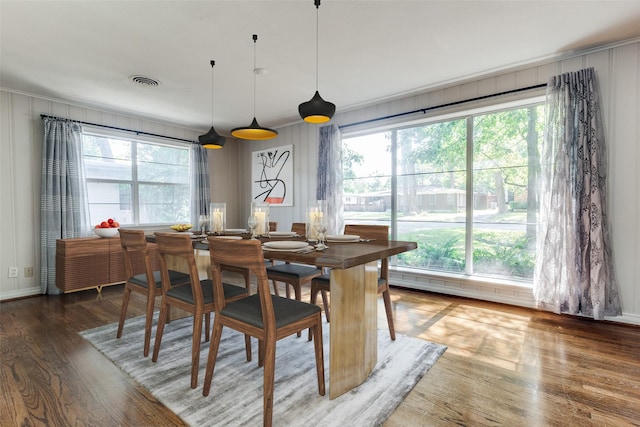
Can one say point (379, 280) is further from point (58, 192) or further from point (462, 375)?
point (58, 192)

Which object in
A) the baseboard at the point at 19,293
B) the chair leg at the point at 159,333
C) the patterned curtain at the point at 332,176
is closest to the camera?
the chair leg at the point at 159,333

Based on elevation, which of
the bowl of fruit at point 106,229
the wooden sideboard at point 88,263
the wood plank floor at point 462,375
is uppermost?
the bowl of fruit at point 106,229

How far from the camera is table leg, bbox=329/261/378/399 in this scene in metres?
1.65

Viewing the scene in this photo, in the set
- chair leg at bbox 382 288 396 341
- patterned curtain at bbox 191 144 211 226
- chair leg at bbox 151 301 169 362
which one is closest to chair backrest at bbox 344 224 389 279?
chair leg at bbox 382 288 396 341

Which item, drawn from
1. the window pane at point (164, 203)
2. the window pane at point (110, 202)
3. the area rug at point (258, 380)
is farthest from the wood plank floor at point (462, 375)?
the window pane at point (164, 203)

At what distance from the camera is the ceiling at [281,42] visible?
7.14 ft

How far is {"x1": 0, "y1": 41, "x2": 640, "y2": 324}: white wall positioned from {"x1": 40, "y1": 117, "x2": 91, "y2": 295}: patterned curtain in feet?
0.48

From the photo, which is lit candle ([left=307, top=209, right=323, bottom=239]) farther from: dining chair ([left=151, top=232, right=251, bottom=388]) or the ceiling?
the ceiling

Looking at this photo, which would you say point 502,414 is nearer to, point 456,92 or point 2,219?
point 456,92

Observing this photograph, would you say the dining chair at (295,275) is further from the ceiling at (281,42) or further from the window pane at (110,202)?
the window pane at (110,202)

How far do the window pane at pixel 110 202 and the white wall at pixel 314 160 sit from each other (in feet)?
1.92

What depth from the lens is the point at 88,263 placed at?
3715mm

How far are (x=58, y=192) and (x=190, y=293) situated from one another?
3.05m

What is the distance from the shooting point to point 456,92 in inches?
139
